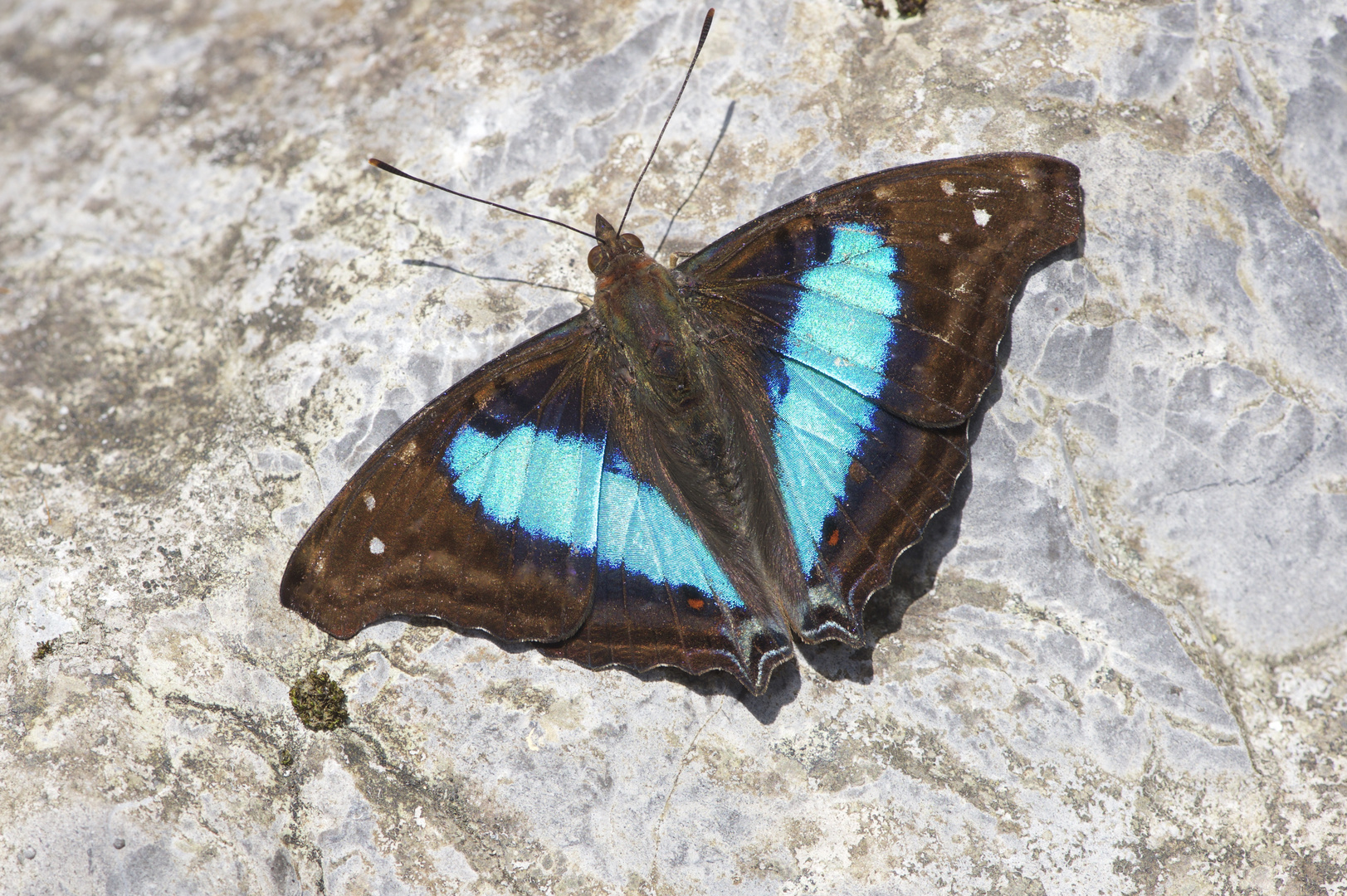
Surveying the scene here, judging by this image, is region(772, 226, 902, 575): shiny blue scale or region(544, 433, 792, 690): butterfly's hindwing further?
region(772, 226, 902, 575): shiny blue scale

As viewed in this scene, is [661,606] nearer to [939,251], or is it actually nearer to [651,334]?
[651,334]

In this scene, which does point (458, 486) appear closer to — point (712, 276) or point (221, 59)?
point (712, 276)

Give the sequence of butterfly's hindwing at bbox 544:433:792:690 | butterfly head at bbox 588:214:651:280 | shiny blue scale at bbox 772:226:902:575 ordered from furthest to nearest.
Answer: butterfly head at bbox 588:214:651:280 < shiny blue scale at bbox 772:226:902:575 < butterfly's hindwing at bbox 544:433:792:690

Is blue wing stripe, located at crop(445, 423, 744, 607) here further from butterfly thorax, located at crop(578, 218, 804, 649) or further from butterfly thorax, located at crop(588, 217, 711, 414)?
butterfly thorax, located at crop(588, 217, 711, 414)

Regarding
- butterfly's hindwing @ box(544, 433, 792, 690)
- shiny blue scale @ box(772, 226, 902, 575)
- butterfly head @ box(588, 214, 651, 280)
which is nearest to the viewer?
butterfly's hindwing @ box(544, 433, 792, 690)

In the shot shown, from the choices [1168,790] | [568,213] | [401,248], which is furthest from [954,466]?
[401,248]

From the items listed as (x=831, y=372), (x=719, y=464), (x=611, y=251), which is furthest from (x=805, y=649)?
(x=611, y=251)

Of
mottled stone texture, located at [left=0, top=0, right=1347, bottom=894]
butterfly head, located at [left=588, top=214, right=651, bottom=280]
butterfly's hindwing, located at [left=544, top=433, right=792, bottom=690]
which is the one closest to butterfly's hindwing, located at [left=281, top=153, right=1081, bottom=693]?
butterfly's hindwing, located at [left=544, top=433, right=792, bottom=690]
